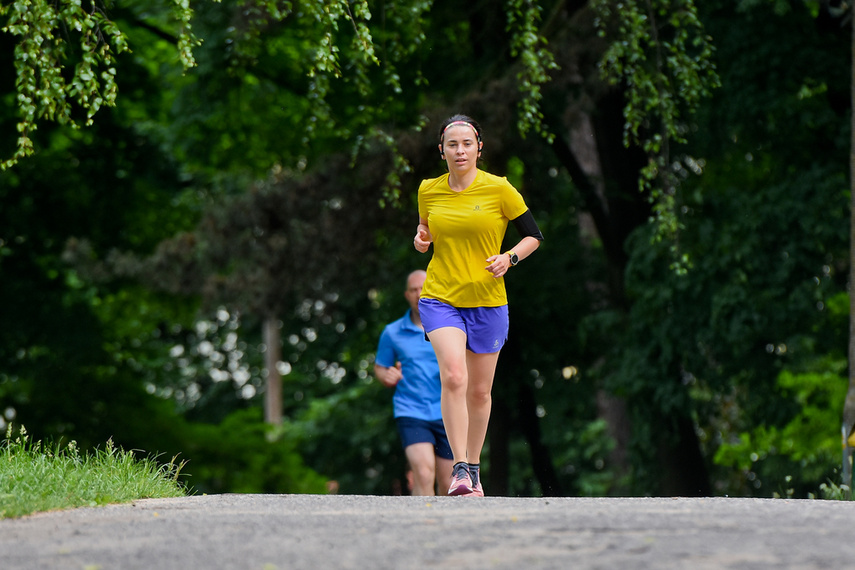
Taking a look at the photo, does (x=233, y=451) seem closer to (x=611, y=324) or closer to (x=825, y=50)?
(x=611, y=324)

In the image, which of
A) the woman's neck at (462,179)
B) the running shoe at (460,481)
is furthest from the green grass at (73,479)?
the woman's neck at (462,179)

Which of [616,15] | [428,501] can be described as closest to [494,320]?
[428,501]

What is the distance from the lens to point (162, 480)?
6.63m

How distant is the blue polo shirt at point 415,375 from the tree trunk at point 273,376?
19.4 m

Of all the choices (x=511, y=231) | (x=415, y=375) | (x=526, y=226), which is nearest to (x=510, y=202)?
(x=526, y=226)

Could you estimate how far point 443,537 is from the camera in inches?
161

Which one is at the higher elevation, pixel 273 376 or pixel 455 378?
pixel 455 378

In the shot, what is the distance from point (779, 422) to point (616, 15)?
5497 millimetres

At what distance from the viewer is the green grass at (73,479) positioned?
538 centimetres

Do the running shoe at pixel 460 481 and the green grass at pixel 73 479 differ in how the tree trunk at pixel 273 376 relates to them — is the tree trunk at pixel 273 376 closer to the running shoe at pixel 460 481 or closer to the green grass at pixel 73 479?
the green grass at pixel 73 479

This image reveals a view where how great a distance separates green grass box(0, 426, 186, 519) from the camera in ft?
17.6

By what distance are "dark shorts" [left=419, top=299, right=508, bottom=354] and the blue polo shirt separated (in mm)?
1920

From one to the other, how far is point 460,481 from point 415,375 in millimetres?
2142

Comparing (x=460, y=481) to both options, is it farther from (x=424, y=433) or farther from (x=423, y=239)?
(x=424, y=433)
